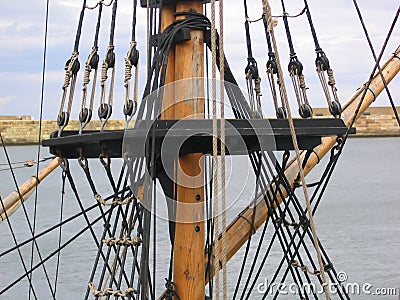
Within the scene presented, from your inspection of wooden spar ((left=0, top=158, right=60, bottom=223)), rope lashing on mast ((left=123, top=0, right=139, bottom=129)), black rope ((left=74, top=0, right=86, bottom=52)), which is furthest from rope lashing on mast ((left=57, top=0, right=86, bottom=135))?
wooden spar ((left=0, top=158, right=60, bottom=223))

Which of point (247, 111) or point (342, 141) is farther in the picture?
point (342, 141)

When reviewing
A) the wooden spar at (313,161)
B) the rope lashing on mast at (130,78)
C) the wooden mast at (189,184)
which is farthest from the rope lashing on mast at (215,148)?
the wooden spar at (313,161)

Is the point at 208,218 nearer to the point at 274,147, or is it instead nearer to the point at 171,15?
the point at 274,147

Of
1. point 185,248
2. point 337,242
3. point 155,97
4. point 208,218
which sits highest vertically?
point 337,242

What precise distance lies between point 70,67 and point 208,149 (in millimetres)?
791

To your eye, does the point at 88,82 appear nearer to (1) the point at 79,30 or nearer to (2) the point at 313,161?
(1) the point at 79,30

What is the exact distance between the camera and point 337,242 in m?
9.91

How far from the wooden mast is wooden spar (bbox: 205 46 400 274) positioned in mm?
769

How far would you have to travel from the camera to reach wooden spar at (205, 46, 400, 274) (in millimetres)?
3457

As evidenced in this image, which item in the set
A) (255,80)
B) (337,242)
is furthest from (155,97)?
(337,242)

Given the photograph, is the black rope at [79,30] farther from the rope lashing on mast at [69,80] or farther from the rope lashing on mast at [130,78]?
the rope lashing on mast at [130,78]

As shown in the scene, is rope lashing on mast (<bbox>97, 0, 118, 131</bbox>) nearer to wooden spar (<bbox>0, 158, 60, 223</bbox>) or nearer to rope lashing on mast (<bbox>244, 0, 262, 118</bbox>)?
rope lashing on mast (<bbox>244, 0, 262, 118</bbox>)

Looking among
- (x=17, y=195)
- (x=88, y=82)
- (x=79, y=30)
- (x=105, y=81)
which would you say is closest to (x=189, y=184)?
(x=105, y=81)

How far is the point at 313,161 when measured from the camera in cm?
387
